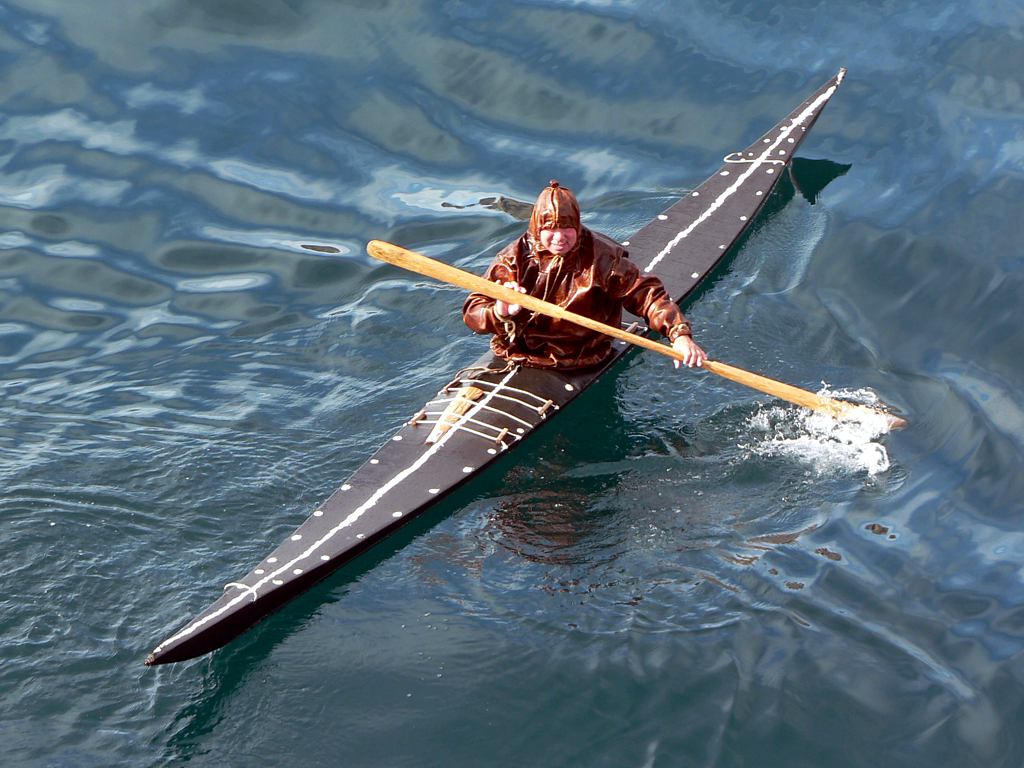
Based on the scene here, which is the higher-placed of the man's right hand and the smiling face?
the smiling face

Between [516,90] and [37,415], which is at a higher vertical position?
[516,90]

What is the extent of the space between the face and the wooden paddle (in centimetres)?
33

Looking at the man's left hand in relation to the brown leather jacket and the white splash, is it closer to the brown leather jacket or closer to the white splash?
the brown leather jacket

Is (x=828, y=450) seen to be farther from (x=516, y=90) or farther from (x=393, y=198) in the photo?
(x=516, y=90)

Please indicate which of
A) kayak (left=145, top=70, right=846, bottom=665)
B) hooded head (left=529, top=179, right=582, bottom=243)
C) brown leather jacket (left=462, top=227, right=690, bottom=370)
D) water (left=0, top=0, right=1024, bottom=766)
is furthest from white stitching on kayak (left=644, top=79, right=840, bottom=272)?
hooded head (left=529, top=179, right=582, bottom=243)

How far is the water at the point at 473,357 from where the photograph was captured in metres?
6.62

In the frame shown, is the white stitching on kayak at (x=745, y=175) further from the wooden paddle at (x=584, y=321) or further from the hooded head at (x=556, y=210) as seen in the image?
the hooded head at (x=556, y=210)

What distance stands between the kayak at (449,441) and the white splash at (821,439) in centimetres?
115

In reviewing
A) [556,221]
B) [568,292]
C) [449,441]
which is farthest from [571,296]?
[449,441]

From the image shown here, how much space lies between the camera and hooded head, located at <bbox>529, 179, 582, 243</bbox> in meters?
8.09

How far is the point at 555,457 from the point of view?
8492 mm

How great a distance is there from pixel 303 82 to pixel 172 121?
1.28 meters

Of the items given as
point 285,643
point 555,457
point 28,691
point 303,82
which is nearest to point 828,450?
point 555,457

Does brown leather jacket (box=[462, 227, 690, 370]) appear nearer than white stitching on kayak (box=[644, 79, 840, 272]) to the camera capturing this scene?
Yes
